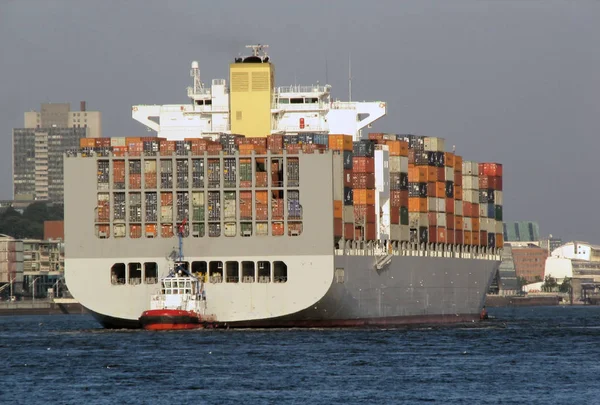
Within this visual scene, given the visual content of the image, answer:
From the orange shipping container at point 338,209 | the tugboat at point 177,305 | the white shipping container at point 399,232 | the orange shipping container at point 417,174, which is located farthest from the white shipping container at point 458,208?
the tugboat at point 177,305

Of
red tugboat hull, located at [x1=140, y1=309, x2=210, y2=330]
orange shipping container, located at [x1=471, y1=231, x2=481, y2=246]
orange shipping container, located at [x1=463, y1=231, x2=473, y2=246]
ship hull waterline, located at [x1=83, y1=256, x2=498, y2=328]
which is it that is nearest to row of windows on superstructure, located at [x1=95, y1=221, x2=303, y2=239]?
ship hull waterline, located at [x1=83, y1=256, x2=498, y2=328]

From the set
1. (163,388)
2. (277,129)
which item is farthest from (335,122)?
(163,388)

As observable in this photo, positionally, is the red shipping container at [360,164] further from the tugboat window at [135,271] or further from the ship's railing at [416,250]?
the tugboat window at [135,271]

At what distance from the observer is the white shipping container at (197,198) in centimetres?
8925

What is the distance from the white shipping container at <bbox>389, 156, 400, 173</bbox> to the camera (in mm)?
99438

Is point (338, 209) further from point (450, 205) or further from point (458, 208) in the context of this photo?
point (458, 208)

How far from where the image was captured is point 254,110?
98438 mm

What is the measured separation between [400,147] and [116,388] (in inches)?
1808

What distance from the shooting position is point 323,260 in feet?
288

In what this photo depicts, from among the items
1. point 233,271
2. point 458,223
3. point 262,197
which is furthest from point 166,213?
point 458,223

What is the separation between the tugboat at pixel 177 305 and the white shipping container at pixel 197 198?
13.7 feet

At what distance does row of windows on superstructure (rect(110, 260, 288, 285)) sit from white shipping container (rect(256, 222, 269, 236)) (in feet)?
5.41

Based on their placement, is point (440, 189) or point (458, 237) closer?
point (440, 189)

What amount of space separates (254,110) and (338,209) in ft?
37.0
